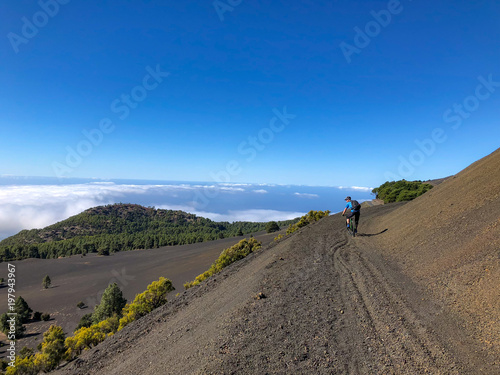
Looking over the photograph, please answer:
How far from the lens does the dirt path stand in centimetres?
380

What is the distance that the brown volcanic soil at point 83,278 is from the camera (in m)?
35.7

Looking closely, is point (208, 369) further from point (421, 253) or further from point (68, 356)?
point (68, 356)

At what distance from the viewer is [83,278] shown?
185ft

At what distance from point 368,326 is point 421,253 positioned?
4925mm

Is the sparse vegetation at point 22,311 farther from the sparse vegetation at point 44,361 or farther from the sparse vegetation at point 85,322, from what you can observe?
the sparse vegetation at point 44,361

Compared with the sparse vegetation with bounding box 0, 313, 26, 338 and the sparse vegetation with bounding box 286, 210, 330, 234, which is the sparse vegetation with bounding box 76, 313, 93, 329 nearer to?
the sparse vegetation with bounding box 0, 313, 26, 338

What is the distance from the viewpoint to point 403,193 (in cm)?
3241

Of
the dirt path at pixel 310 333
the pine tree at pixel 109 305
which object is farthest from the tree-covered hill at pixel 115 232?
the dirt path at pixel 310 333

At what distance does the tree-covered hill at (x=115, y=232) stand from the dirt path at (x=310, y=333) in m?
82.6

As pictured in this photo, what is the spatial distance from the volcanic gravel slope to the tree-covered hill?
270ft

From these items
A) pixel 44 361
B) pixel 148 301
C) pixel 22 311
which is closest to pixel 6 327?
pixel 22 311

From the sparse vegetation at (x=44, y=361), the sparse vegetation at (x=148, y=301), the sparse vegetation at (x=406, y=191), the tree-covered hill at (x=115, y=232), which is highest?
the tree-covered hill at (x=115, y=232)

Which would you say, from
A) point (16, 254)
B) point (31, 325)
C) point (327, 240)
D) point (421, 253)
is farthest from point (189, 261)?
point (16, 254)

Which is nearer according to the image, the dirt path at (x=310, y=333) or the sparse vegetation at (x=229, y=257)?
the dirt path at (x=310, y=333)
